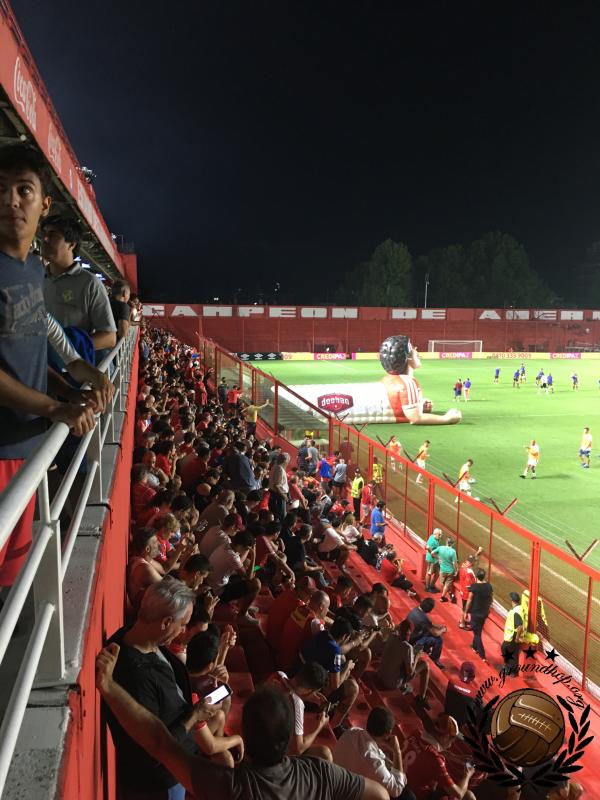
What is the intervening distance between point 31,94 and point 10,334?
5784mm

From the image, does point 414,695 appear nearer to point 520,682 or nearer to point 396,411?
point 520,682

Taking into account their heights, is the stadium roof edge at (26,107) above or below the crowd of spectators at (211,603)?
above

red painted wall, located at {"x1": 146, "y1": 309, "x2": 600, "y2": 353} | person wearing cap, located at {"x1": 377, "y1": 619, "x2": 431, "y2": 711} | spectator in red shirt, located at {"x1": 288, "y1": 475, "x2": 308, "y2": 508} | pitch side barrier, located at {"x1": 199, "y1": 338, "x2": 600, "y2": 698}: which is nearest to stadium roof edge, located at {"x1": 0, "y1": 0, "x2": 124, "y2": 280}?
person wearing cap, located at {"x1": 377, "y1": 619, "x2": 431, "y2": 711}

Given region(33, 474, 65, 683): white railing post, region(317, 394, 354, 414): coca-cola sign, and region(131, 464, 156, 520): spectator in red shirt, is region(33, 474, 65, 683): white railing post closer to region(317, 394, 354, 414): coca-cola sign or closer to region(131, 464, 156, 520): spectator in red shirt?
region(131, 464, 156, 520): spectator in red shirt

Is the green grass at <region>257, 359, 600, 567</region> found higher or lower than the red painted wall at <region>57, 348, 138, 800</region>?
lower

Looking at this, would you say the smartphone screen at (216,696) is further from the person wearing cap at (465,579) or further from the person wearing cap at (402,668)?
the person wearing cap at (465,579)

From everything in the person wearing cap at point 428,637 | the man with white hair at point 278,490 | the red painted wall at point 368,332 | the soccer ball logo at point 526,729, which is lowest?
the person wearing cap at point 428,637

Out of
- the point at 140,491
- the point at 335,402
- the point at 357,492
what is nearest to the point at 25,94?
the point at 140,491

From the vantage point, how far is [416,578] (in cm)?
1182

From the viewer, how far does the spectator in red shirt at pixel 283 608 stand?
582 cm

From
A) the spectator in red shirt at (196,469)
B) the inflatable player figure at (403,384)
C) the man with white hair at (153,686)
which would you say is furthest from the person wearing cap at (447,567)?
the inflatable player figure at (403,384)

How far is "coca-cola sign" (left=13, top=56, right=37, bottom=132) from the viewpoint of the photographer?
5.97 metres

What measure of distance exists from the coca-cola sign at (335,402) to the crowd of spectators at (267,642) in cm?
1264

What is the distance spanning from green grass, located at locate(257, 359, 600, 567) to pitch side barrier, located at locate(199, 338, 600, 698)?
1825 millimetres
